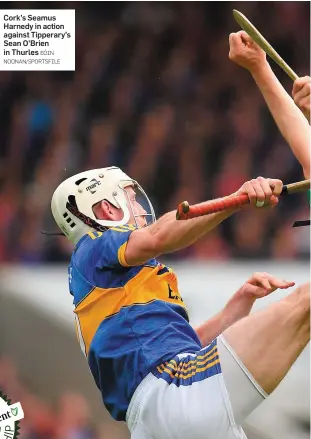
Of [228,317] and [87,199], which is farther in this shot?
[228,317]

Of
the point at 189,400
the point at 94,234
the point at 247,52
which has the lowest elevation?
the point at 189,400

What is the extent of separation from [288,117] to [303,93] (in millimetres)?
165

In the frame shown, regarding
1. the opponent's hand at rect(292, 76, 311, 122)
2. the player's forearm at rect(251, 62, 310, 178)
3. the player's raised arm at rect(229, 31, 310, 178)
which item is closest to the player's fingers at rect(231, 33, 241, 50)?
the player's raised arm at rect(229, 31, 310, 178)

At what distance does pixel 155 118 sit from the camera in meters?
7.20

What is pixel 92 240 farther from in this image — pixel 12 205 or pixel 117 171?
pixel 12 205

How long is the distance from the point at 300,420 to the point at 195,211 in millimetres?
3097

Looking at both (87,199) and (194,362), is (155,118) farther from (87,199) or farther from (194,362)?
(194,362)

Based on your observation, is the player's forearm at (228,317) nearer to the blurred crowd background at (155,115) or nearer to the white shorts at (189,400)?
the white shorts at (189,400)

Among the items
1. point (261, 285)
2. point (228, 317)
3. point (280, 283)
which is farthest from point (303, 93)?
point (228, 317)

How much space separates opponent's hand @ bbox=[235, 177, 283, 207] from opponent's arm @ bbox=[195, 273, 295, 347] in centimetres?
89

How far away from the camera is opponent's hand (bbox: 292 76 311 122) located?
409cm

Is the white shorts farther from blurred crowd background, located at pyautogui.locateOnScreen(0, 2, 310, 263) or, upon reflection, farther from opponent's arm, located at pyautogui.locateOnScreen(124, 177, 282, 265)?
blurred crowd background, located at pyautogui.locateOnScreen(0, 2, 310, 263)

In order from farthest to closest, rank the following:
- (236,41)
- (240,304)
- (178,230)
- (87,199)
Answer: (240,304), (87,199), (236,41), (178,230)

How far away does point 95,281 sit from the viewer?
4258 millimetres
